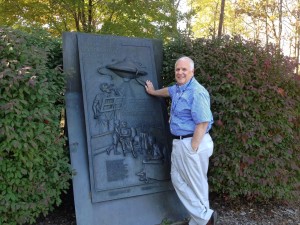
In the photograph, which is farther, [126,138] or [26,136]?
[126,138]

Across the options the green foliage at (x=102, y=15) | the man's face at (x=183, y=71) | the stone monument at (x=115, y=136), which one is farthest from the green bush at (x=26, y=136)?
the green foliage at (x=102, y=15)

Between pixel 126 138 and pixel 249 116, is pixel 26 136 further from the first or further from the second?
pixel 249 116

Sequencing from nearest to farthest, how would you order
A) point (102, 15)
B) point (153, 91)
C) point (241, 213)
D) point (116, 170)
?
point (116, 170), point (153, 91), point (241, 213), point (102, 15)

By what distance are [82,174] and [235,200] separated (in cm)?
214

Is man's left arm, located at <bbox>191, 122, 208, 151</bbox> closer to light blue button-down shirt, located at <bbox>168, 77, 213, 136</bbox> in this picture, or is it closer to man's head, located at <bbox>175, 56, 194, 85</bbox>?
light blue button-down shirt, located at <bbox>168, 77, 213, 136</bbox>

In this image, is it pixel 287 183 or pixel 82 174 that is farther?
pixel 287 183

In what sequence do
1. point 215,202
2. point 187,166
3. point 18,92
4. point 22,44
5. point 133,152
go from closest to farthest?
point 18,92
point 22,44
point 187,166
point 133,152
point 215,202

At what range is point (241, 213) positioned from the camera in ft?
14.3

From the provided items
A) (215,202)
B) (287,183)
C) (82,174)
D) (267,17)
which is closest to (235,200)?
(215,202)

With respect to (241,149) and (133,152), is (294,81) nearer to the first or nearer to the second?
(241,149)

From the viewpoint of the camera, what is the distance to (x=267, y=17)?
20.9 m

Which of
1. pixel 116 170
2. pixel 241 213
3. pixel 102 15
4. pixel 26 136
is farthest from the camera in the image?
pixel 102 15

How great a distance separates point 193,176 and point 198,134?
0.48 metres

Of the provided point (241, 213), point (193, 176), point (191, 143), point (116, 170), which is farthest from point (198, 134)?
point (241, 213)
